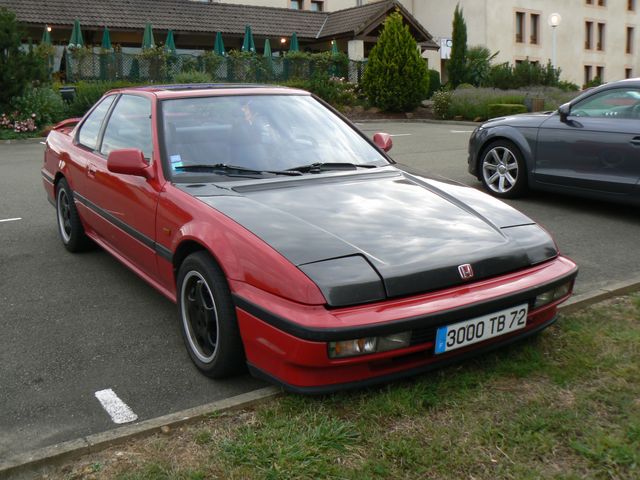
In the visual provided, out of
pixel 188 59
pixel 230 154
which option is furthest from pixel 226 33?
pixel 230 154

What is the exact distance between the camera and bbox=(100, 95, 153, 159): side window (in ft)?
14.9

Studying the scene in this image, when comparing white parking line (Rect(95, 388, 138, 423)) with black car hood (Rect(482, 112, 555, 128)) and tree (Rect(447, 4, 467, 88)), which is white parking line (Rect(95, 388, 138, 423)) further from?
tree (Rect(447, 4, 467, 88))

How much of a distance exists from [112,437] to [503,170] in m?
6.21

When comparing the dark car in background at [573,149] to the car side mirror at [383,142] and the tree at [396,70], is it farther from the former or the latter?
the tree at [396,70]

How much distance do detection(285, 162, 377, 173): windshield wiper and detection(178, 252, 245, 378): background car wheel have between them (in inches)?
37.8

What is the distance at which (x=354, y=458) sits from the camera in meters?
2.79

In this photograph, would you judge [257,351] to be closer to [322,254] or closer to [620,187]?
[322,254]

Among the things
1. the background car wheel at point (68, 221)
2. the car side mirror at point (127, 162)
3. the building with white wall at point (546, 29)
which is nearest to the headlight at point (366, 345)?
the car side mirror at point (127, 162)

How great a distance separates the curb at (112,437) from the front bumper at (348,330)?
0.16 metres

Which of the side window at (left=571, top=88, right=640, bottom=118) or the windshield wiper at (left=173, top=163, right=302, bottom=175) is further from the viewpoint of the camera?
the side window at (left=571, top=88, right=640, bottom=118)

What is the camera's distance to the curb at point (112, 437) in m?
Answer: 2.76

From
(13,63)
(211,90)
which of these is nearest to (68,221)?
(211,90)

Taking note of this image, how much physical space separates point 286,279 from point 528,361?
137 centimetres

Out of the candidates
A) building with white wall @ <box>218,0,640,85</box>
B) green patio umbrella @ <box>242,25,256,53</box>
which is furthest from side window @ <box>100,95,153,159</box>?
building with white wall @ <box>218,0,640,85</box>
